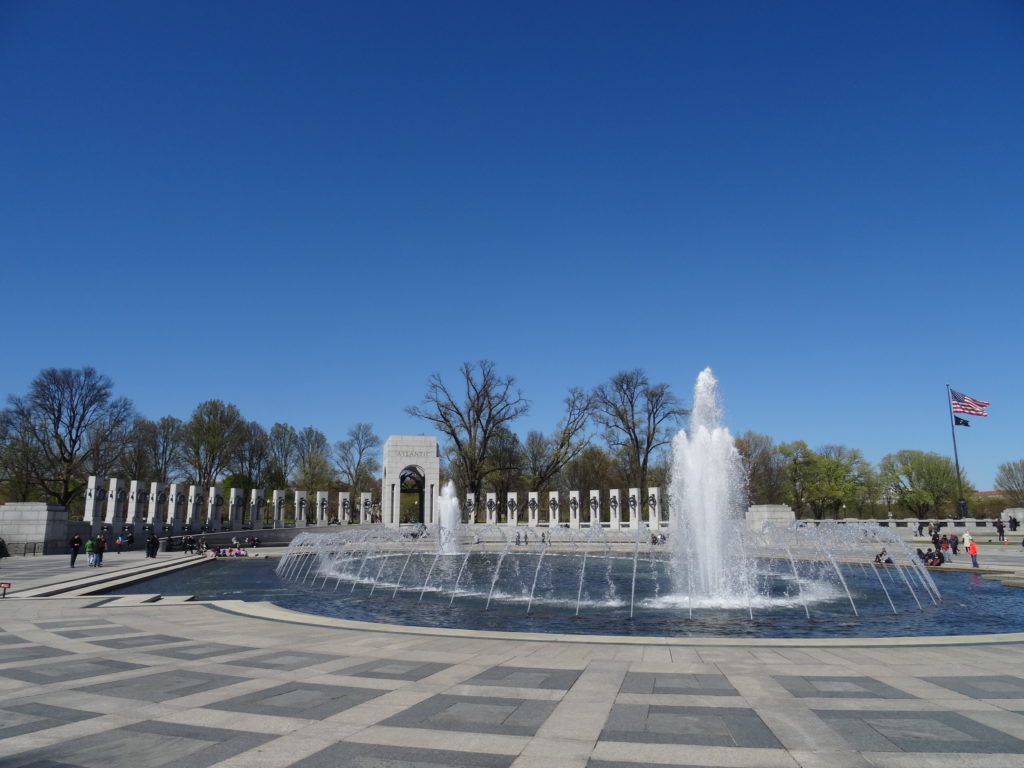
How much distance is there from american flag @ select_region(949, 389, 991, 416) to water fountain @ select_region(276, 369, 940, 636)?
14.6m

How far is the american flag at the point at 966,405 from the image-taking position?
3922cm

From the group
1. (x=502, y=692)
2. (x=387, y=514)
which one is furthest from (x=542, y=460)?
(x=502, y=692)

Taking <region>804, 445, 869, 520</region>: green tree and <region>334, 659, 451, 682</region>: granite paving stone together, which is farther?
<region>804, 445, 869, 520</region>: green tree

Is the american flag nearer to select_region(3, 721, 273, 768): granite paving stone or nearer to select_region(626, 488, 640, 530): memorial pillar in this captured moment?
select_region(626, 488, 640, 530): memorial pillar

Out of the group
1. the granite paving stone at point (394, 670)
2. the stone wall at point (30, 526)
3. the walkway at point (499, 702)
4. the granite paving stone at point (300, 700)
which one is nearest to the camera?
the walkway at point (499, 702)

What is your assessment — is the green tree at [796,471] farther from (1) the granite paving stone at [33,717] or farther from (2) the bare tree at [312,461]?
(1) the granite paving stone at [33,717]

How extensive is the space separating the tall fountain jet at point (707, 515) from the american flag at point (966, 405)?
83.4 feet

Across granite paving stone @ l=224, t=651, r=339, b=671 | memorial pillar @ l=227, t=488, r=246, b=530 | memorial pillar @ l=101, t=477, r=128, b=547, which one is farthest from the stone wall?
granite paving stone @ l=224, t=651, r=339, b=671

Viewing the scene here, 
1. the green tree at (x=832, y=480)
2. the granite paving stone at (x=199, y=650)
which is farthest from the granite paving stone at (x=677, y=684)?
the green tree at (x=832, y=480)

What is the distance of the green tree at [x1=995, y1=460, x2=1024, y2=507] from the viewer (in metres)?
69.3

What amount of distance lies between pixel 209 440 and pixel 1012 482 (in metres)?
88.2

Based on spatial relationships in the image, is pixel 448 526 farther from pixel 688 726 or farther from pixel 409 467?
pixel 688 726

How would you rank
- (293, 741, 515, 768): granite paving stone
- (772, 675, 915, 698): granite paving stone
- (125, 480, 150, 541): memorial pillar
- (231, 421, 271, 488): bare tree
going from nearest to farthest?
(293, 741, 515, 768): granite paving stone, (772, 675, 915, 698): granite paving stone, (125, 480, 150, 541): memorial pillar, (231, 421, 271, 488): bare tree

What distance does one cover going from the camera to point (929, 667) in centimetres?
859
